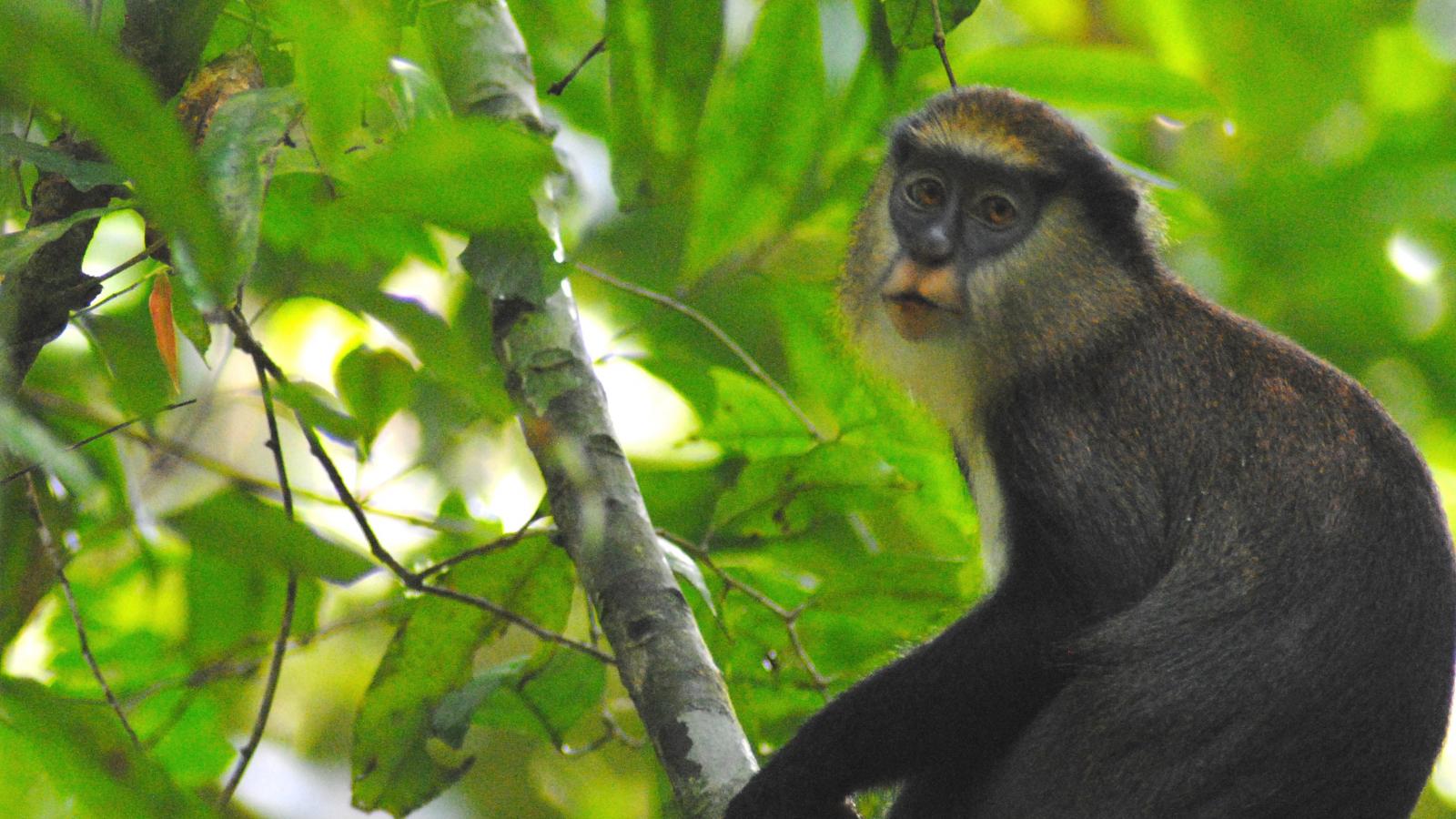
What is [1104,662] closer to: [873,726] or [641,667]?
[873,726]

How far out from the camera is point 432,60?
9.54 ft

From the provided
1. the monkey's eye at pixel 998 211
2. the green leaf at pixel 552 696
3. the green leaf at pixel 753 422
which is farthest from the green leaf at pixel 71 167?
the monkey's eye at pixel 998 211

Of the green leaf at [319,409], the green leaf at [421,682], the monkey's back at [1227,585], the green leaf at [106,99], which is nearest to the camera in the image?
the green leaf at [106,99]

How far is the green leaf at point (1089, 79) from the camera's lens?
388 cm

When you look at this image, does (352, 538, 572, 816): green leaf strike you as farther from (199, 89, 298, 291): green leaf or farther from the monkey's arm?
(199, 89, 298, 291): green leaf

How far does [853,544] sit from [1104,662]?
0.87 meters

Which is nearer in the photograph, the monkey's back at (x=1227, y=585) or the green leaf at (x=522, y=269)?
the green leaf at (x=522, y=269)

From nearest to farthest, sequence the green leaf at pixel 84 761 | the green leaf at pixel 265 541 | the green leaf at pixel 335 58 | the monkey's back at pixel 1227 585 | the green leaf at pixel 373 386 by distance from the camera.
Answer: the green leaf at pixel 84 761
the green leaf at pixel 335 58
the green leaf at pixel 265 541
the green leaf at pixel 373 386
the monkey's back at pixel 1227 585

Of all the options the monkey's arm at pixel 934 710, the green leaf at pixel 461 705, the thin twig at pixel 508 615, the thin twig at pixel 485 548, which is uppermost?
the thin twig at pixel 485 548

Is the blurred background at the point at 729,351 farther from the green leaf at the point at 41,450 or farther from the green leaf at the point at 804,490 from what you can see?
the green leaf at the point at 41,450

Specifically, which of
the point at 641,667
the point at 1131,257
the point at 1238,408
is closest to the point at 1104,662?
the point at 1238,408

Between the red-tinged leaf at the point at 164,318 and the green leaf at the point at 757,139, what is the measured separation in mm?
1664

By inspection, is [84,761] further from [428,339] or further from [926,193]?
[926,193]

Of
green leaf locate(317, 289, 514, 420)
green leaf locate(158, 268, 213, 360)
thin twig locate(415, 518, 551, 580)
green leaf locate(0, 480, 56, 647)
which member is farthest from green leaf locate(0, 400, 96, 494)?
thin twig locate(415, 518, 551, 580)
